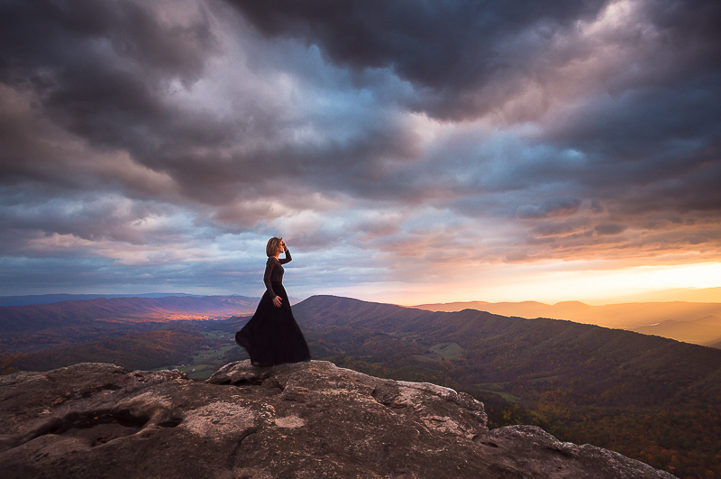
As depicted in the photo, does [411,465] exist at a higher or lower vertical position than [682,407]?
higher

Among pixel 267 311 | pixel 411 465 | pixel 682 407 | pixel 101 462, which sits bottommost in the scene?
pixel 682 407

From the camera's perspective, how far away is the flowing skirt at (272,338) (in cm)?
1259

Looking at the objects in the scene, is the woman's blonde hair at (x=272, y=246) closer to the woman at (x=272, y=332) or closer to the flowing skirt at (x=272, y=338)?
the woman at (x=272, y=332)

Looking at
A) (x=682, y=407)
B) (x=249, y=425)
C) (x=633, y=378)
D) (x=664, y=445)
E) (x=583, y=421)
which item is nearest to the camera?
(x=249, y=425)

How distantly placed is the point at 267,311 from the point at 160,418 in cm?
561

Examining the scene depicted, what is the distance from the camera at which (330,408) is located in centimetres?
882

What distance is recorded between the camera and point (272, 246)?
12.8 metres

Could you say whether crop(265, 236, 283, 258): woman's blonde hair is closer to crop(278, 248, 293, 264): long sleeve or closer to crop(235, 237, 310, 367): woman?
crop(235, 237, 310, 367): woman

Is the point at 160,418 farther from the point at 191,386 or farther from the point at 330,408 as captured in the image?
the point at 330,408

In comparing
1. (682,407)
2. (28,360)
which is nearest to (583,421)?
(682,407)

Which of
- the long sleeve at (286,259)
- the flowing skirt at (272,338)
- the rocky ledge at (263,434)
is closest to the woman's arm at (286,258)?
the long sleeve at (286,259)

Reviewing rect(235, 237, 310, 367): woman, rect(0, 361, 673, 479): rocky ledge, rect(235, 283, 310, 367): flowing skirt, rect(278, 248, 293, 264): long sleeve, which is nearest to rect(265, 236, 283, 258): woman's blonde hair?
rect(235, 237, 310, 367): woman

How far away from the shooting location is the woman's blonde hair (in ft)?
41.7

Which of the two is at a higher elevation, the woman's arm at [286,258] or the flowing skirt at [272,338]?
the woman's arm at [286,258]
